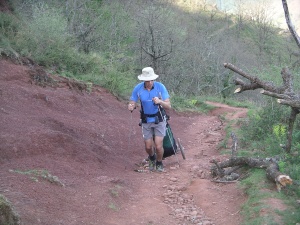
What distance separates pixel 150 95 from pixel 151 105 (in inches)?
7.3

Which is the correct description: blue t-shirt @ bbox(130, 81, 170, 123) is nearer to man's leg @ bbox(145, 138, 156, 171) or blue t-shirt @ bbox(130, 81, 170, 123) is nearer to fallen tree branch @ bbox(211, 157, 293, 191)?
man's leg @ bbox(145, 138, 156, 171)

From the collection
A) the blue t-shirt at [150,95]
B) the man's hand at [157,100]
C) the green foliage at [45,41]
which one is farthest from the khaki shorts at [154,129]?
the green foliage at [45,41]

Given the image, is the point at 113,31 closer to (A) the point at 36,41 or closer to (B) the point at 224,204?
(A) the point at 36,41

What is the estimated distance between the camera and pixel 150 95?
720 cm

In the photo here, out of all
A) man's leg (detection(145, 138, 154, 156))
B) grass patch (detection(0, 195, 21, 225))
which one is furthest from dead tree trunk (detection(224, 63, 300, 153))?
grass patch (detection(0, 195, 21, 225))

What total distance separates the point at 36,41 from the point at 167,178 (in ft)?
24.6

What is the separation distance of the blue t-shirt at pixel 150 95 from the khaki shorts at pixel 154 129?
0.13 m

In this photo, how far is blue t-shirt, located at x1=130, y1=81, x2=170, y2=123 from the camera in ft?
23.6

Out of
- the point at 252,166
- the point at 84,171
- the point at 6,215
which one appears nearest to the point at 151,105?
the point at 84,171

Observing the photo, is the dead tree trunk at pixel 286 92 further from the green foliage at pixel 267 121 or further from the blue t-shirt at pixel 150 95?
the green foliage at pixel 267 121

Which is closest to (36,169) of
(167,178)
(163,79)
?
(167,178)

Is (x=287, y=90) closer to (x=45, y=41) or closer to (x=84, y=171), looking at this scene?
(x=84, y=171)

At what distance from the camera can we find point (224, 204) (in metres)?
5.75

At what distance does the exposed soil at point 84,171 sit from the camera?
484 centimetres
